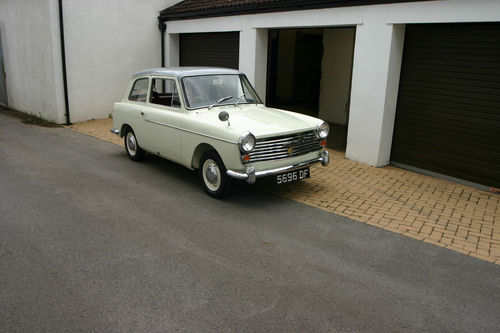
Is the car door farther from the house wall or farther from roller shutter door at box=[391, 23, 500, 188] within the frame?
roller shutter door at box=[391, 23, 500, 188]

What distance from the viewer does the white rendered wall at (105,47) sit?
1216cm

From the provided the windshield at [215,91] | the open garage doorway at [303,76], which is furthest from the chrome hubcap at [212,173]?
the open garage doorway at [303,76]

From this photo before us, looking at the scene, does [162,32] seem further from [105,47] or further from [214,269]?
[214,269]

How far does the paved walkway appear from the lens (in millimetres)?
5078

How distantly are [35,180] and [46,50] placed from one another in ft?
21.6

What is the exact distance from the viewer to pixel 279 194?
6480mm

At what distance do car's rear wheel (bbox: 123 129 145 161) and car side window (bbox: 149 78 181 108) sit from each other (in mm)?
1046

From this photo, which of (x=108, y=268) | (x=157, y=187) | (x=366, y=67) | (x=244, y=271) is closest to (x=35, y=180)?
(x=157, y=187)

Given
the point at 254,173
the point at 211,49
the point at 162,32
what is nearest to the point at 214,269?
the point at 254,173

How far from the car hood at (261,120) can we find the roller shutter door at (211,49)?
5.44 metres

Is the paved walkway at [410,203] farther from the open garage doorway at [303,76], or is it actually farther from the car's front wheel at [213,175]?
the open garage doorway at [303,76]

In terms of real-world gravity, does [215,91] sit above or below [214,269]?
above

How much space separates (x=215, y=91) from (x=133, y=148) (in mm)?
2443

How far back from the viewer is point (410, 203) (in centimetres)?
618
